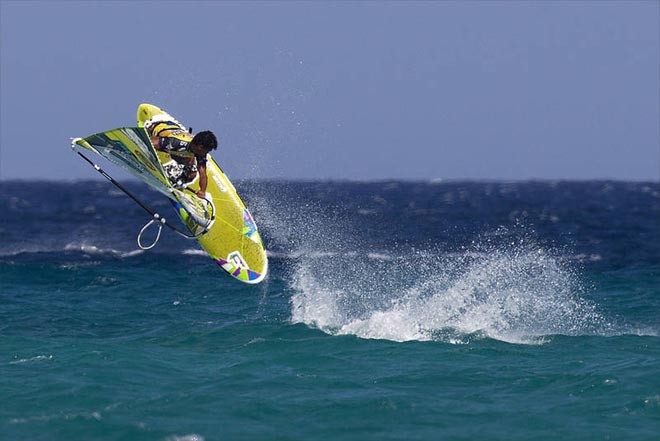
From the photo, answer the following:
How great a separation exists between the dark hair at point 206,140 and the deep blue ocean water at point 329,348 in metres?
3.15

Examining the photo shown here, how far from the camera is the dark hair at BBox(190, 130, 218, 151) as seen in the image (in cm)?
1580

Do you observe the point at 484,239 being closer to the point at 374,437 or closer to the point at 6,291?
the point at 6,291

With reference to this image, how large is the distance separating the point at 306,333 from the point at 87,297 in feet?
23.2

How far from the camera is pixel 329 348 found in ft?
50.7

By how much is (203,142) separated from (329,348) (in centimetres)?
373

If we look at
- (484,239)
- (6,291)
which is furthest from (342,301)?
(484,239)

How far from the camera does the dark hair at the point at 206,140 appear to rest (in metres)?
15.8

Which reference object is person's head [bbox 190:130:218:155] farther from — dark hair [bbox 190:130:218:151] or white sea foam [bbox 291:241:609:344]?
white sea foam [bbox 291:241:609:344]

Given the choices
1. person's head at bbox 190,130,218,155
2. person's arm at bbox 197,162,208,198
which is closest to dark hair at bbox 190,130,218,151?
person's head at bbox 190,130,218,155

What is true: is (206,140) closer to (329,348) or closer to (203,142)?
(203,142)

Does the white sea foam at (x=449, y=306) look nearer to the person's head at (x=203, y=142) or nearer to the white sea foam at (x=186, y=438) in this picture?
the person's head at (x=203, y=142)

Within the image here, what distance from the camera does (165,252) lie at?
31688 mm

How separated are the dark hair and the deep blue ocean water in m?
3.15

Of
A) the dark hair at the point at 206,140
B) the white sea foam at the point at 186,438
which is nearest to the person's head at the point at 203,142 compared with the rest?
the dark hair at the point at 206,140
